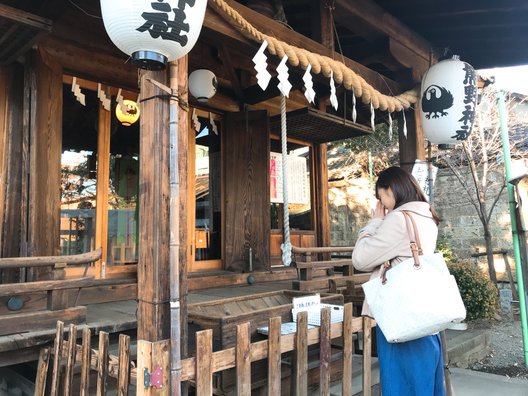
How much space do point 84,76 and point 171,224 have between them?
3.40 meters

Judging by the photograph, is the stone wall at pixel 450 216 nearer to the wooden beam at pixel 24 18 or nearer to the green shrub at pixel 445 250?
A: the green shrub at pixel 445 250

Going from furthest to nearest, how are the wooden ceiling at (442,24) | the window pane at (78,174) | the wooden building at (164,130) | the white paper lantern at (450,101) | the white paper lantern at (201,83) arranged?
the white paper lantern at (201,83) < the window pane at (78,174) < the white paper lantern at (450,101) < the wooden ceiling at (442,24) < the wooden building at (164,130)

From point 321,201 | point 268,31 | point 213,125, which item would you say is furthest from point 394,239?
point 321,201

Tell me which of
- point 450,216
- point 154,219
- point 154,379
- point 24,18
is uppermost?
point 24,18

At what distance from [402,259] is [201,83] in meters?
3.76

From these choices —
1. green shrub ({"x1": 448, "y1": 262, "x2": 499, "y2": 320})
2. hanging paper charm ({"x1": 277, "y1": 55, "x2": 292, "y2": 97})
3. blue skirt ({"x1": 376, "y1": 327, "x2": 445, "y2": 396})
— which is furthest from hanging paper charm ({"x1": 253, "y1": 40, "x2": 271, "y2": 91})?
green shrub ({"x1": 448, "y1": 262, "x2": 499, "y2": 320})

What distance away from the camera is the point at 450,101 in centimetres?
464

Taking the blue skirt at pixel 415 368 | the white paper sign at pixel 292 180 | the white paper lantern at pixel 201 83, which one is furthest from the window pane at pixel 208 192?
the blue skirt at pixel 415 368

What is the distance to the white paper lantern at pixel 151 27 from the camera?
2.10m

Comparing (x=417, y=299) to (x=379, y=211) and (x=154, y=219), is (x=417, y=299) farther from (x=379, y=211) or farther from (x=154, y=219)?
(x=154, y=219)

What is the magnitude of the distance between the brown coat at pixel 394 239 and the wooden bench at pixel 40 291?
2.20 m

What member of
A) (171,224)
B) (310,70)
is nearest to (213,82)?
(310,70)

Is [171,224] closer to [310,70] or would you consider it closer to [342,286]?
[310,70]

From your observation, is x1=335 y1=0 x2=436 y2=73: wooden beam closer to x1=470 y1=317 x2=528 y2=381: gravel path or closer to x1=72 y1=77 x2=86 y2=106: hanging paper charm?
x1=72 y1=77 x2=86 y2=106: hanging paper charm
